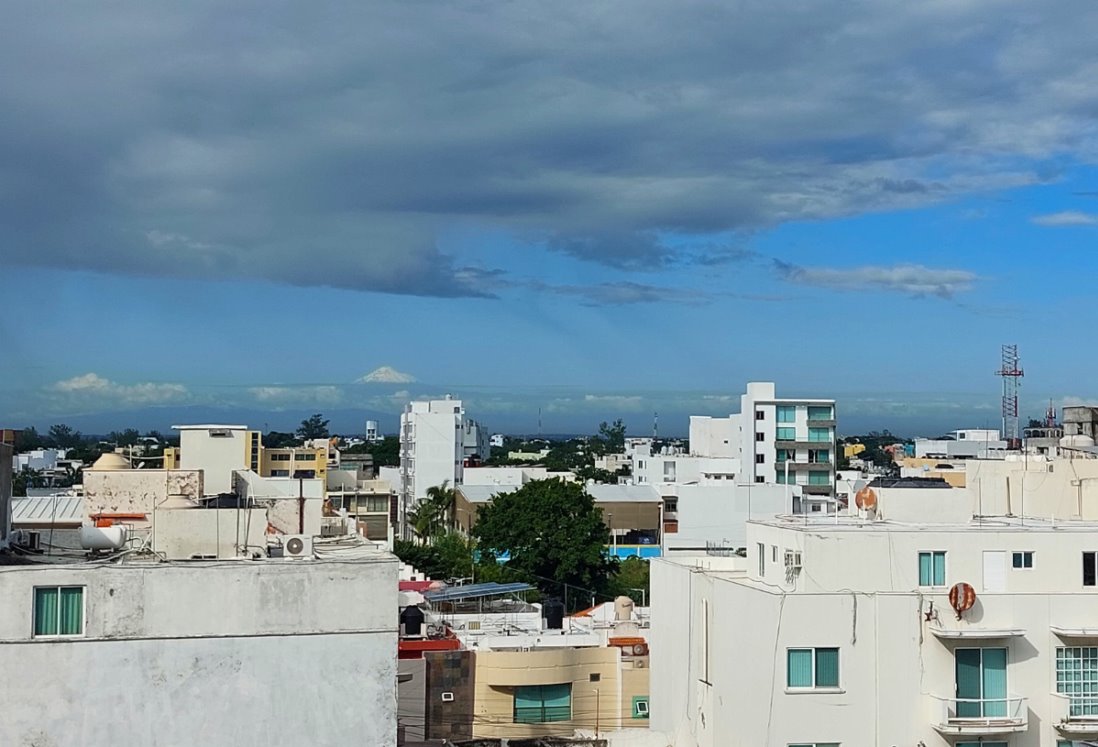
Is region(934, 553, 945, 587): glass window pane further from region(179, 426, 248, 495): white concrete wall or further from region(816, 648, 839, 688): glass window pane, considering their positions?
region(179, 426, 248, 495): white concrete wall

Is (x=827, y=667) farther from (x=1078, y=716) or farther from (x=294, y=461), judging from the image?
(x=294, y=461)

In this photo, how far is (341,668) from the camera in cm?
1967

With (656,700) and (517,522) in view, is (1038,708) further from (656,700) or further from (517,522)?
(517,522)

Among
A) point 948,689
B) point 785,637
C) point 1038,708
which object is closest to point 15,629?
point 785,637

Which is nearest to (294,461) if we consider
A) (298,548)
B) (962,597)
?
(962,597)

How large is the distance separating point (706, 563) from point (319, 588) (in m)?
19.1

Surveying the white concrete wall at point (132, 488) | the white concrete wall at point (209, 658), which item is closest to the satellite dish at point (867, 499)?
the white concrete wall at point (209, 658)

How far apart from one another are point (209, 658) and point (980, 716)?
1732cm

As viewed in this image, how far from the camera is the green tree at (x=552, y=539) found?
70750 mm

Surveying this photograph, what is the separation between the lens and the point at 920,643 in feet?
91.0

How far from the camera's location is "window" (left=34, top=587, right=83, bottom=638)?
18.9m

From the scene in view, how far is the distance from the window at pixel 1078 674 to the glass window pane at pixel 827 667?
5.11 m

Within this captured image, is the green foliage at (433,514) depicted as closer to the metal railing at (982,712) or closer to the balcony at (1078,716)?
the metal railing at (982,712)

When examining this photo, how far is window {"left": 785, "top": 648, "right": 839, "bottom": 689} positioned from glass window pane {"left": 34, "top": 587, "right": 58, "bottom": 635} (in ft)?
51.8
